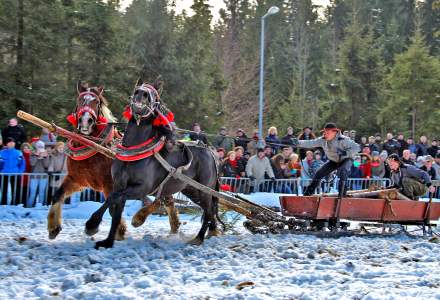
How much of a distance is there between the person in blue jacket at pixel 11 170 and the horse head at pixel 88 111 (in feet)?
13.5

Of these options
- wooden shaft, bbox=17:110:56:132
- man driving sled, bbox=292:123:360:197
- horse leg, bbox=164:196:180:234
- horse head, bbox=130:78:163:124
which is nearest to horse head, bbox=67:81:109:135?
wooden shaft, bbox=17:110:56:132

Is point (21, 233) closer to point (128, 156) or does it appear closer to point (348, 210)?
point (128, 156)

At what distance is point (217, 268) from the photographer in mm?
7367

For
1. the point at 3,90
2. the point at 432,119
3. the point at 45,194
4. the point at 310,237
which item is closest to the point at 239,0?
the point at 432,119

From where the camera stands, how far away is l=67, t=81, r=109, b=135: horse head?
9.27 metres

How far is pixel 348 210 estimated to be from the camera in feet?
36.2

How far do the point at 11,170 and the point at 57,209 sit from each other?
15.0 ft

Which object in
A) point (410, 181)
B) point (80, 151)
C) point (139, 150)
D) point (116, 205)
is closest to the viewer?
point (116, 205)

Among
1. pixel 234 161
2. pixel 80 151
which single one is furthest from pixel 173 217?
pixel 234 161

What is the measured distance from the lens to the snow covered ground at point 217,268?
6.01 metres

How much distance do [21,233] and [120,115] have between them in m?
11.8

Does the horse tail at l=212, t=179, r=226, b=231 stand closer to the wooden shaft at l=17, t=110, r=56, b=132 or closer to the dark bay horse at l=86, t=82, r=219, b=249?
the dark bay horse at l=86, t=82, r=219, b=249

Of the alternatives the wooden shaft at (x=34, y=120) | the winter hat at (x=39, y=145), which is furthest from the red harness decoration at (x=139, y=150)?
the winter hat at (x=39, y=145)

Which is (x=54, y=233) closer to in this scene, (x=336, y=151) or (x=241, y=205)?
(x=241, y=205)
